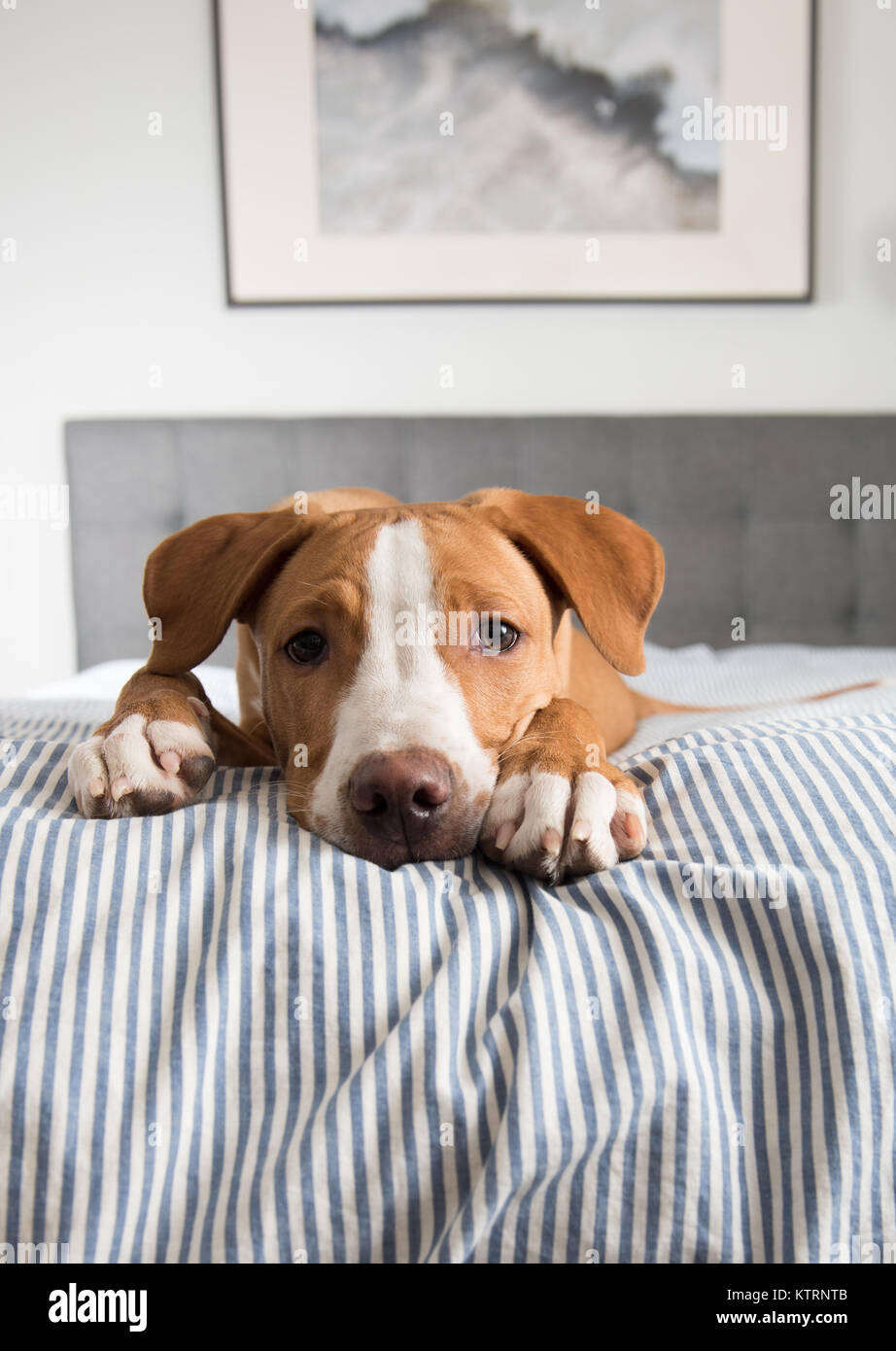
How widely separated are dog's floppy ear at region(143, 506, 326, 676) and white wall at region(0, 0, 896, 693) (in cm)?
207

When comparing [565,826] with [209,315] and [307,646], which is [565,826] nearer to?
[307,646]

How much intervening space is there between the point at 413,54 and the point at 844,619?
2.46m

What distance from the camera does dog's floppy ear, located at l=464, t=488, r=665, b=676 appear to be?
4.30 feet

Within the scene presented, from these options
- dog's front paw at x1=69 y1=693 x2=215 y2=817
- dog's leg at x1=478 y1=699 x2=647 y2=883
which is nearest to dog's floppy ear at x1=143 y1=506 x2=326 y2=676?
dog's front paw at x1=69 y1=693 x2=215 y2=817

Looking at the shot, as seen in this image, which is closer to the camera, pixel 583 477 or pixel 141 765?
pixel 141 765

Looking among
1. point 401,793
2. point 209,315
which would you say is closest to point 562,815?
point 401,793

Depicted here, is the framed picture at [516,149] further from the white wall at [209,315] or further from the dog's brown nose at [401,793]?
the dog's brown nose at [401,793]

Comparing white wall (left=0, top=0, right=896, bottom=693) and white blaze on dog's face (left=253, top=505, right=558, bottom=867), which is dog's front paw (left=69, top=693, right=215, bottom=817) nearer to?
white blaze on dog's face (left=253, top=505, right=558, bottom=867)

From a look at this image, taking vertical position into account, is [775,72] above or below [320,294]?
above

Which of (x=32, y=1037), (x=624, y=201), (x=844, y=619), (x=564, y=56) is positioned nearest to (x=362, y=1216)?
(x=32, y=1037)

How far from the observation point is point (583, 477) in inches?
130

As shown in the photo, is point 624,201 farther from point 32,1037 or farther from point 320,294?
point 32,1037

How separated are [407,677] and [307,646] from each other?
192mm

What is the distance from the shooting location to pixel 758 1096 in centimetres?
85
